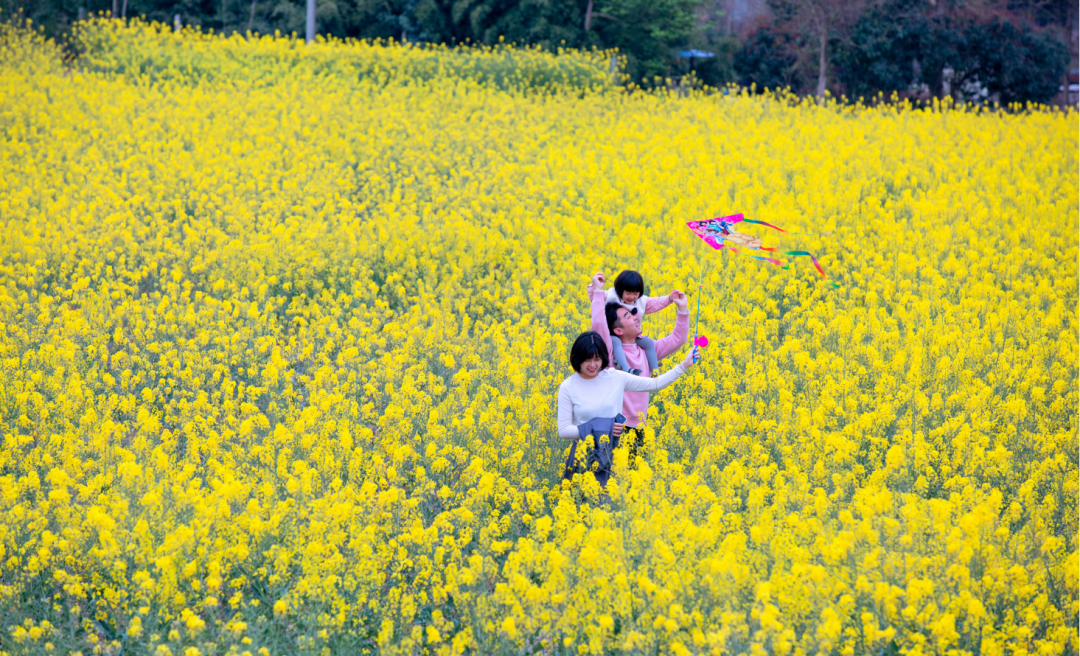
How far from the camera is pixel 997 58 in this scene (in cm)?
2480

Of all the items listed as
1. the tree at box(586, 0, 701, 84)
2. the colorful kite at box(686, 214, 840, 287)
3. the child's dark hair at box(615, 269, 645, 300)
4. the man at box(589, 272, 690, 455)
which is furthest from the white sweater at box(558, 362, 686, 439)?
the tree at box(586, 0, 701, 84)

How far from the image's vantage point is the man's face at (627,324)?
513 centimetres

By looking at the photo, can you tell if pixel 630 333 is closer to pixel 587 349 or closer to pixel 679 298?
pixel 679 298

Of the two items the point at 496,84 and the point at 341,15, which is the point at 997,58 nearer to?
the point at 496,84

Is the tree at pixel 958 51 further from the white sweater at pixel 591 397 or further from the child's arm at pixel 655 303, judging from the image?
the white sweater at pixel 591 397

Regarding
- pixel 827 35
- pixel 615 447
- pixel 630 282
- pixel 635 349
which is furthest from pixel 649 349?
pixel 827 35

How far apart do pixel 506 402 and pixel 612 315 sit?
0.89 meters

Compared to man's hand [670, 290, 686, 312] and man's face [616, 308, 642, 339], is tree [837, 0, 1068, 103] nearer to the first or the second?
man's hand [670, 290, 686, 312]

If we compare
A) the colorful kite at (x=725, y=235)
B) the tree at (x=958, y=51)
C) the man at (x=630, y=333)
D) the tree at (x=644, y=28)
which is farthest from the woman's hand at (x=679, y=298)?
the tree at (x=958, y=51)

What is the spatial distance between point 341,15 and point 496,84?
1346 centimetres

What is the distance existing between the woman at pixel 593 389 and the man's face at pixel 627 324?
41 cm

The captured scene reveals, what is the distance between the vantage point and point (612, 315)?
17.0ft

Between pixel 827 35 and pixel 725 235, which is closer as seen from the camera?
pixel 725 235

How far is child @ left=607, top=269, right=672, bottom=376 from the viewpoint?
515cm
